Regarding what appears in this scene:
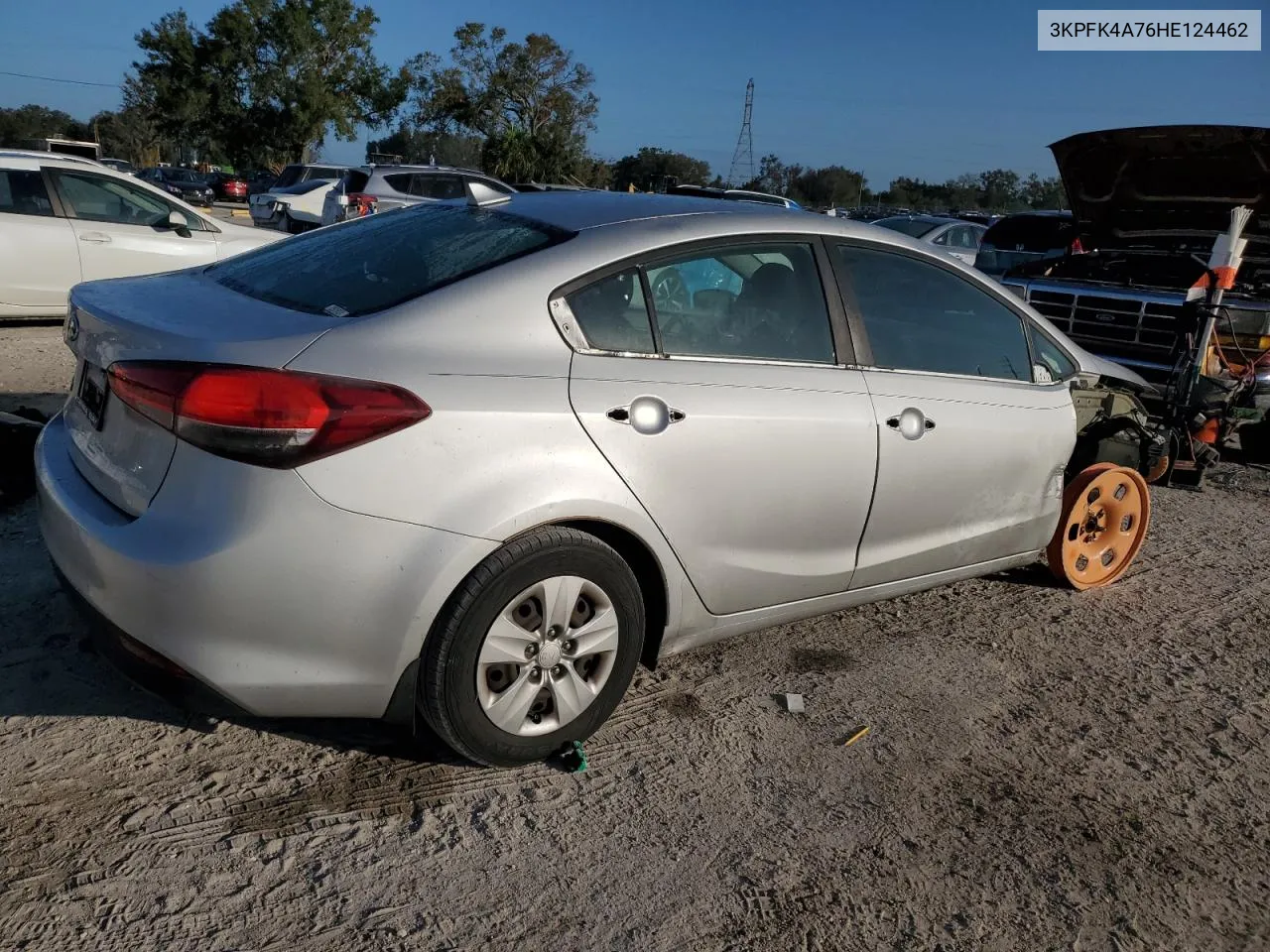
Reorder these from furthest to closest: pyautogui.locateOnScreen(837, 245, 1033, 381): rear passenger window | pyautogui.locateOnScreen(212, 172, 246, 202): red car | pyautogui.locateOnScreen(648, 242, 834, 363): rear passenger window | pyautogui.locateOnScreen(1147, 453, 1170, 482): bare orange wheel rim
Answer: pyautogui.locateOnScreen(212, 172, 246, 202): red car → pyautogui.locateOnScreen(1147, 453, 1170, 482): bare orange wheel rim → pyautogui.locateOnScreen(837, 245, 1033, 381): rear passenger window → pyautogui.locateOnScreen(648, 242, 834, 363): rear passenger window

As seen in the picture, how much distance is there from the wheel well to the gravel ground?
314 mm

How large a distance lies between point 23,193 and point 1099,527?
8790mm

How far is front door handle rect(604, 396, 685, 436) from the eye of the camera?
2.86 meters

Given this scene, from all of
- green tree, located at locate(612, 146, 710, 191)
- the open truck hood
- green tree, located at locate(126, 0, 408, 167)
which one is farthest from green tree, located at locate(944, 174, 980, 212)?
the open truck hood

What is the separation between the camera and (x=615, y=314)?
2.99 metres

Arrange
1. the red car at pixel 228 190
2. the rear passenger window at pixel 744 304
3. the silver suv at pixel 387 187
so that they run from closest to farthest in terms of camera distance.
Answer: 1. the rear passenger window at pixel 744 304
2. the silver suv at pixel 387 187
3. the red car at pixel 228 190

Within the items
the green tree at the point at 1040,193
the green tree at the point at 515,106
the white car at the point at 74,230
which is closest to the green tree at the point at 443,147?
the green tree at the point at 515,106

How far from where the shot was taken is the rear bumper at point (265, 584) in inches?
94.9

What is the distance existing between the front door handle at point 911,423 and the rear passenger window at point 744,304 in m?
0.33

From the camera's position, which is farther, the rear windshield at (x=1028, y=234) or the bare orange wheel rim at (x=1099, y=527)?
the rear windshield at (x=1028, y=234)

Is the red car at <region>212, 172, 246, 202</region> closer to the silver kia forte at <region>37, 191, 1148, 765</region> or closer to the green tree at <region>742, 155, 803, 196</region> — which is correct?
the green tree at <region>742, 155, 803, 196</region>

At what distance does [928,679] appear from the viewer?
3.82m

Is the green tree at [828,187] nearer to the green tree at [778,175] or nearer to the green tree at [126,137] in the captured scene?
the green tree at [778,175]

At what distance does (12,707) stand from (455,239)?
6.31ft
